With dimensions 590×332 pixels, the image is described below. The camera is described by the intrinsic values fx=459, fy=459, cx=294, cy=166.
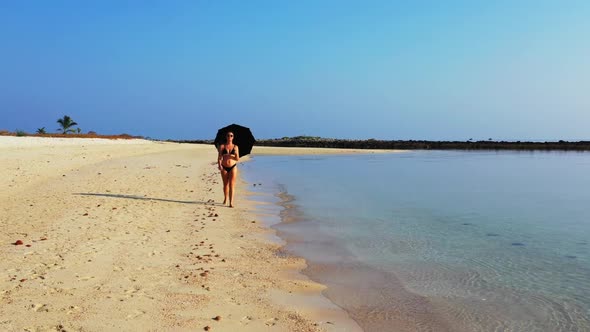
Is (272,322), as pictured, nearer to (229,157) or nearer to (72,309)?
(72,309)

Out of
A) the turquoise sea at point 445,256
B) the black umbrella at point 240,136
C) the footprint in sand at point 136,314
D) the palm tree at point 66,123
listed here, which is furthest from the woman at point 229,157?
the palm tree at point 66,123

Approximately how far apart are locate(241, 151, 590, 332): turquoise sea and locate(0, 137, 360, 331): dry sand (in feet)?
2.59

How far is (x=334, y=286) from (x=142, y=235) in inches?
182

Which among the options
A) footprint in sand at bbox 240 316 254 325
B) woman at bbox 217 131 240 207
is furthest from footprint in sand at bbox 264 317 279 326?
woman at bbox 217 131 240 207

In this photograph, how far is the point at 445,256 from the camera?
9.73m

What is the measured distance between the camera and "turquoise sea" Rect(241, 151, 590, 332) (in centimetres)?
643

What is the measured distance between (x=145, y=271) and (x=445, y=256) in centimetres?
608

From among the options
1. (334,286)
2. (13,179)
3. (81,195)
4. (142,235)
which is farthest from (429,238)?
(13,179)

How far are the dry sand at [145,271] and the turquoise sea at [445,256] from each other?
0.79 m

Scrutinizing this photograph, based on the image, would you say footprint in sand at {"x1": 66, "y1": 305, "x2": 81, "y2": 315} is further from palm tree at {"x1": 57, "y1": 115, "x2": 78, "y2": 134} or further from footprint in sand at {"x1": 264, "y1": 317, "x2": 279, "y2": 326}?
palm tree at {"x1": 57, "y1": 115, "x2": 78, "y2": 134}

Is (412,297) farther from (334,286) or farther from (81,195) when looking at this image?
(81,195)

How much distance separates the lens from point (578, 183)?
2822cm

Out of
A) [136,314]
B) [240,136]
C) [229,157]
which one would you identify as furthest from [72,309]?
[240,136]

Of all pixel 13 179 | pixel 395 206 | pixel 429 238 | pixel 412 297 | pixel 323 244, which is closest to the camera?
pixel 412 297
